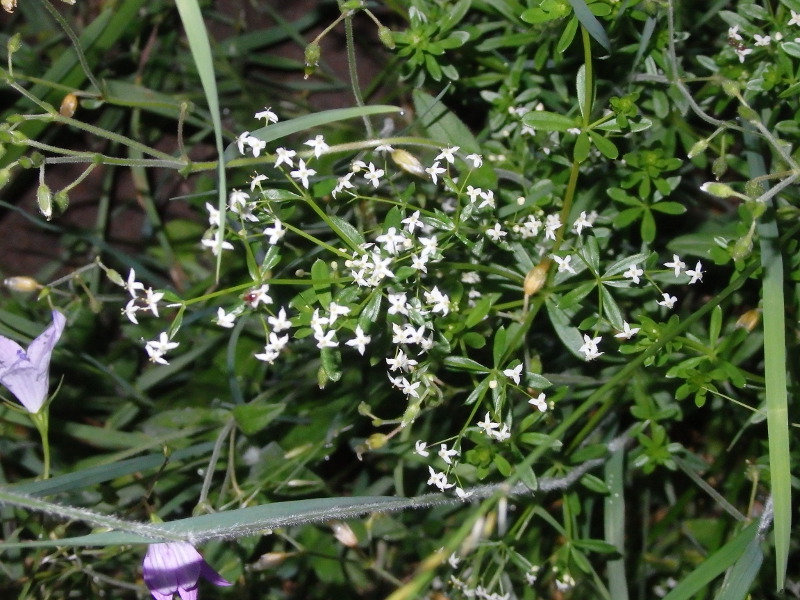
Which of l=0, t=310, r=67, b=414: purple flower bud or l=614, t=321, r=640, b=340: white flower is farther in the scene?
l=0, t=310, r=67, b=414: purple flower bud

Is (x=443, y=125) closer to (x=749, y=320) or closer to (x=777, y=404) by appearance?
(x=749, y=320)

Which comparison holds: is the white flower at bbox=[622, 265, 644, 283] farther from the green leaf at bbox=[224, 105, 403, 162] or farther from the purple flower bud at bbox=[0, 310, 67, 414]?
the purple flower bud at bbox=[0, 310, 67, 414]

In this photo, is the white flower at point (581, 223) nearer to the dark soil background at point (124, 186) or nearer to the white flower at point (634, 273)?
the white flower at point (634, 273)

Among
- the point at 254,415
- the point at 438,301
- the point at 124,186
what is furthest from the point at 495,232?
the point at 124,186

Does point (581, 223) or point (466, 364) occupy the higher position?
point (581, 223)

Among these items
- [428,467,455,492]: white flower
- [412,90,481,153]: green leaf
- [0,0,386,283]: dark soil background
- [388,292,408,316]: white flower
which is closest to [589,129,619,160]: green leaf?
[412,90,481,153]: green leaf

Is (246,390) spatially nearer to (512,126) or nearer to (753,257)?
(512,126)
